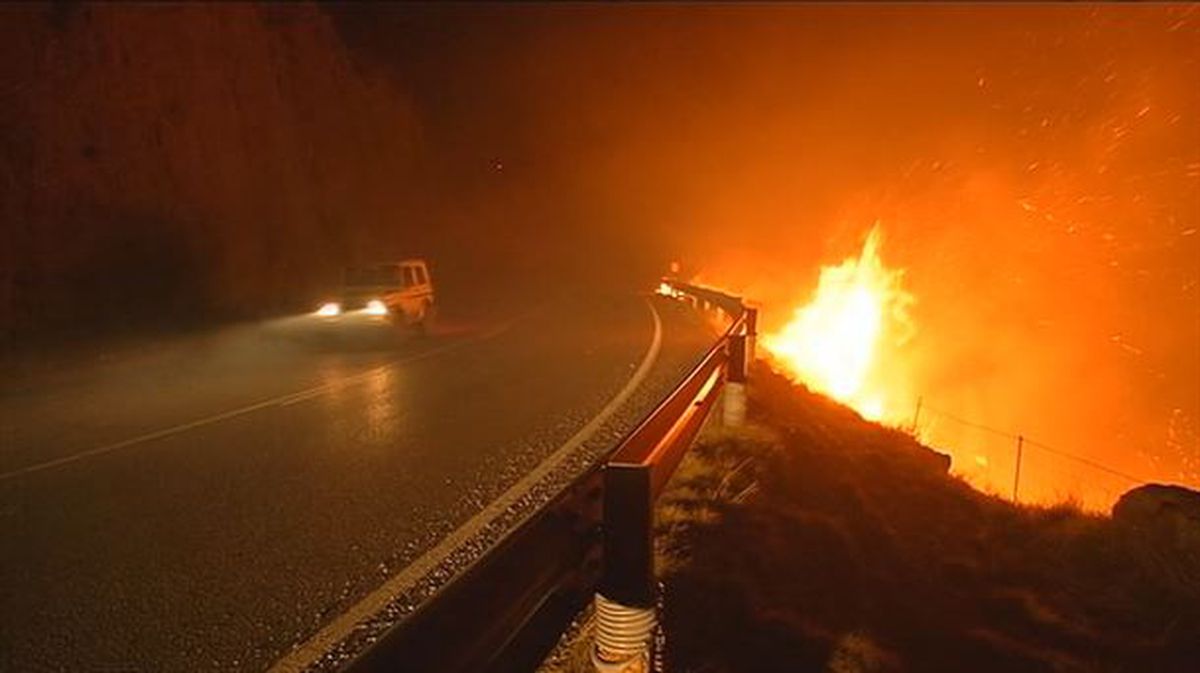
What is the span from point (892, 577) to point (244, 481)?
523 cm

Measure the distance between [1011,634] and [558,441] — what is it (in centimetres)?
449

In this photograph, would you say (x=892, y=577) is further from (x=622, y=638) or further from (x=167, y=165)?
(x=167, y=165)

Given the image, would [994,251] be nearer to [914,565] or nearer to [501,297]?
[501,297]

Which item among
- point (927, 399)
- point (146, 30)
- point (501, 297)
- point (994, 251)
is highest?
point (146, 30)

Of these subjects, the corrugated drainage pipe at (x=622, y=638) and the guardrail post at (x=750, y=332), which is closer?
the corrugated drainage pipe at (x=622, y=638)

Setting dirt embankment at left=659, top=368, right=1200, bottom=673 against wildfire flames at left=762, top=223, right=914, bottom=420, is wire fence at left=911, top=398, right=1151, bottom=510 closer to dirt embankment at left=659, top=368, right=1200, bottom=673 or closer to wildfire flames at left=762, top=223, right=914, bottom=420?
wildfire flames at left=762, top=223, right=914, bottom=420

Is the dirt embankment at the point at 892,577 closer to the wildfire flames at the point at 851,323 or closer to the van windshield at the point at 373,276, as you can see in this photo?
the van windshield at the point at 373,276

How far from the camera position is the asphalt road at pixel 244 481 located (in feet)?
14.0

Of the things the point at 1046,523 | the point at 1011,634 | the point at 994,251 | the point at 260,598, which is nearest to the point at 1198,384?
the point at 994,251

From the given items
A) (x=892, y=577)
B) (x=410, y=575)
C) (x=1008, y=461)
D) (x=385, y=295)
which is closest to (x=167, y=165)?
(x=385, y=295)

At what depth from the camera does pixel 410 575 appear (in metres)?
4.72

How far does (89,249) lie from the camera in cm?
1925

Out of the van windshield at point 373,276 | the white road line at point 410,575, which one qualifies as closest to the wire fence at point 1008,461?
the van windshield at point 373,276

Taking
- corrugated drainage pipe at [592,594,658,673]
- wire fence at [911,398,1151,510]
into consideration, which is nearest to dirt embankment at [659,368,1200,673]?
corrugated drainage pipe at [592,594,658,673]
